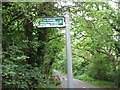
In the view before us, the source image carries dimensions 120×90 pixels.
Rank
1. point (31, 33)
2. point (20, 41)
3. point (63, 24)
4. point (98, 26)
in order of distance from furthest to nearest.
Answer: point (98, 26) < point (31, 33) < point (20, 41) < point (63, 24)

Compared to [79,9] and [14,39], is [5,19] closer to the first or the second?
[14,39]

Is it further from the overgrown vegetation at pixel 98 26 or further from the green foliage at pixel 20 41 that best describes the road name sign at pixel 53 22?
the overgrown vegetation at pixel 98 26

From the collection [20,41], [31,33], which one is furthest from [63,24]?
[31,33]

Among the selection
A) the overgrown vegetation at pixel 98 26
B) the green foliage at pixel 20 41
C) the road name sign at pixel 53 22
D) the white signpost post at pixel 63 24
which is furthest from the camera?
the overgrown vegetation at pixel 98 26

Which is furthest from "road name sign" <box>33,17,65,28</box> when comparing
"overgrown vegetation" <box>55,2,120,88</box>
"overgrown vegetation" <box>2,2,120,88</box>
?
"overgrown vegetation" <box>55,2,120,88</box>

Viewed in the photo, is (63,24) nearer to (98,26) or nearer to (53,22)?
(53,22)

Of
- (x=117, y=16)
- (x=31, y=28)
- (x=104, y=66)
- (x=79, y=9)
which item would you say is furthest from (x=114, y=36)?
(x=104, y=66)

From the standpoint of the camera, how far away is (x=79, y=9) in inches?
163

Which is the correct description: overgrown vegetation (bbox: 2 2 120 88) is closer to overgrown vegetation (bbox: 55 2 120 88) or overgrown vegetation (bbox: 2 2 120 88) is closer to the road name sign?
overgrown vegetation (bbox: 55 2 120 88)

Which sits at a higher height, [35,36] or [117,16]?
[117,16]

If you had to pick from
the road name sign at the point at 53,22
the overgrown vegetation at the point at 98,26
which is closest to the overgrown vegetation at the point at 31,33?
the overgrown vegetation at the point at 98,26

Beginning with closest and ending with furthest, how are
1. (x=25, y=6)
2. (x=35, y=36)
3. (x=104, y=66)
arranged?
1. (x=25, y=6)
2. (x=35, y=36)
3. (x=104, y=66)

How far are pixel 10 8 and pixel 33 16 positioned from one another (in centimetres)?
51

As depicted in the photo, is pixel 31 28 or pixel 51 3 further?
pixel 31 28
